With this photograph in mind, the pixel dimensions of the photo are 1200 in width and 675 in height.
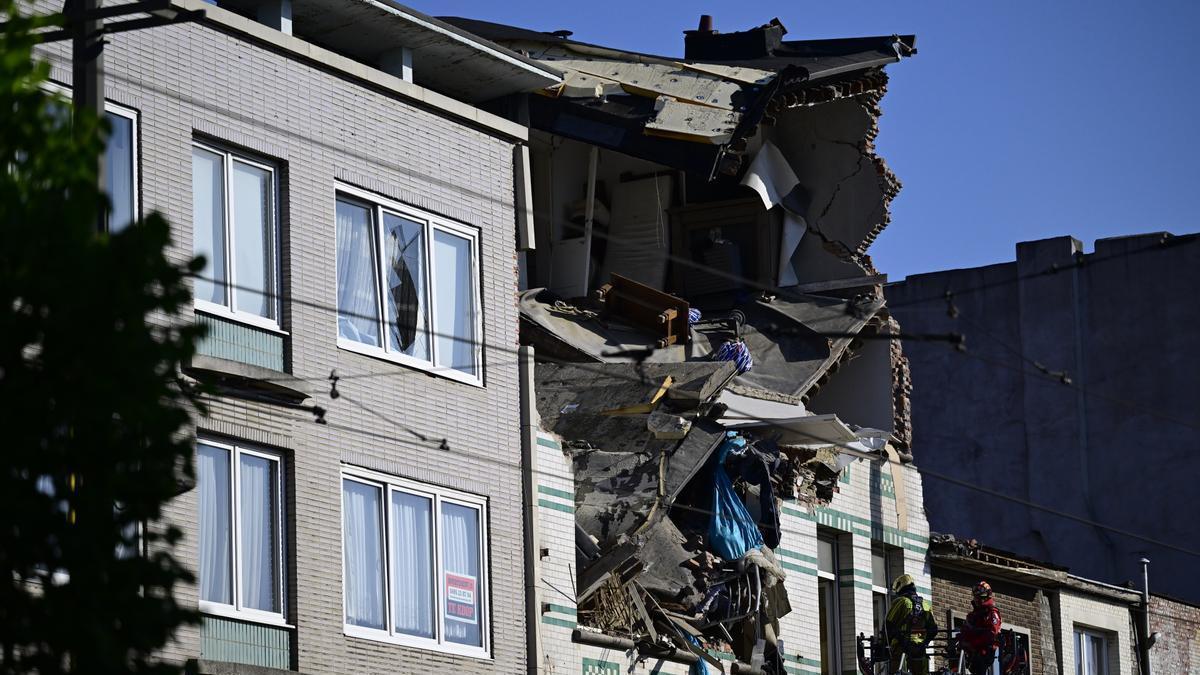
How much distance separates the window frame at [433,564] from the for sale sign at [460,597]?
0.10 meters

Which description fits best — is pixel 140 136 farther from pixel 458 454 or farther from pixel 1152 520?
pixel 1152 520

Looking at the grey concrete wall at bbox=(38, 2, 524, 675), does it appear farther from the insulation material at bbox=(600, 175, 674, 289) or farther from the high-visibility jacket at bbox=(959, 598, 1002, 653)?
the insulation material at bbox=(600, 175, 674, 289)

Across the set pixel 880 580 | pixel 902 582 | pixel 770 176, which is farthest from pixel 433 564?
pixel 770 176

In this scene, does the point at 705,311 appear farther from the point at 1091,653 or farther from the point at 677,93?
the point at 1091,653

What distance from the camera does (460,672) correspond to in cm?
2181

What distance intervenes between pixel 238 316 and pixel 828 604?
42.9 feet

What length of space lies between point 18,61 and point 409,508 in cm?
1055

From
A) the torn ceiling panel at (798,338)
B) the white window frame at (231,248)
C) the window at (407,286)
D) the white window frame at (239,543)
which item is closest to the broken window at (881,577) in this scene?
the torn ceiling panel at (798,338)

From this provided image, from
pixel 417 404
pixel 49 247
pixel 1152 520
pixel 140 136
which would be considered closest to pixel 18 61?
pixel 49 247

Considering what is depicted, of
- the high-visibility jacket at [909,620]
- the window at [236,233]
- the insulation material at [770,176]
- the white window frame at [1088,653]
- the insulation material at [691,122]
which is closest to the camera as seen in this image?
the window at [236,233]

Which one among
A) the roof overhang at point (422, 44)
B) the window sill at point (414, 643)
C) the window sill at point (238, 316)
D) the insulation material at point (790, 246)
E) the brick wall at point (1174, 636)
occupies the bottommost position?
the window sill at point (414, 643)

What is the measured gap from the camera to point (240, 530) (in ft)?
65.0

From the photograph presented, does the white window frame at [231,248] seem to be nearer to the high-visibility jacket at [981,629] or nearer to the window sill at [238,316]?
the window sill at [238,316]

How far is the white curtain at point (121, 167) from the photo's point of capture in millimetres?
18969
